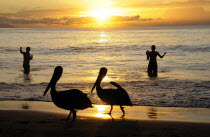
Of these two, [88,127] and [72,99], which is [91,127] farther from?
[72,99]

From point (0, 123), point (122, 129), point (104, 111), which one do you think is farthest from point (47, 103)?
point (122, 129)

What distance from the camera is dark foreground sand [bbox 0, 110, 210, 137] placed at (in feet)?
18.9

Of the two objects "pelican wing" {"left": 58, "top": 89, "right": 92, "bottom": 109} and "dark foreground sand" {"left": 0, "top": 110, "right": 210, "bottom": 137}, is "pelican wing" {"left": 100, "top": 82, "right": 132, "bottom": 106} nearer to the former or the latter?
"dark foreground sand" {"left": 0, "top": 110, "right": 210, "bottom": 137}

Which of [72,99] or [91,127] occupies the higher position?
[72,99]

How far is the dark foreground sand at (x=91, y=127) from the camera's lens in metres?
5.77

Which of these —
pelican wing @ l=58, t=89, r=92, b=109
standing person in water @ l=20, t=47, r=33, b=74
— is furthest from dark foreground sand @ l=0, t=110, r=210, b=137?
standing person in water @ l=20, t=47, r=33, b=74

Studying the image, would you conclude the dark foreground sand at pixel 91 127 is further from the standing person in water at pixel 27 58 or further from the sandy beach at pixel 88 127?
the standing person in water at pixel 27 58

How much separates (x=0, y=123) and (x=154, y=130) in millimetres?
3244

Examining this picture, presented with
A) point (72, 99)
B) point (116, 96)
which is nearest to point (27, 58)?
point (116, 96)

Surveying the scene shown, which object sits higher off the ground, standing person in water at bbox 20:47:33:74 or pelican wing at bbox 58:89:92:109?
standing person in water at bbox 20:47:33:74

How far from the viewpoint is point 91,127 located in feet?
20.6

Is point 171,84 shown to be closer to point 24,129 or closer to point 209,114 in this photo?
point 209,114

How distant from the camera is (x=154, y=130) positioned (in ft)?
20.1

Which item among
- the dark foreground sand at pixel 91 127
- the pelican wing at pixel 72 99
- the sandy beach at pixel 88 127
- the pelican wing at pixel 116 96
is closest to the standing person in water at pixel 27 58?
the sandy beach at pixel 88 127
